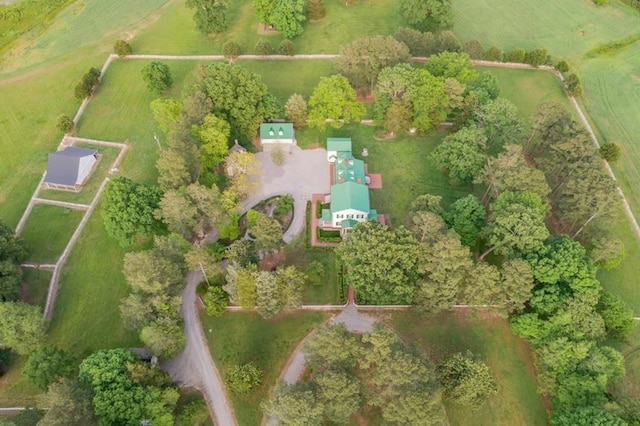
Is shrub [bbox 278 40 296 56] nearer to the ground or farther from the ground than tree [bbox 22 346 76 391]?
farther from the ground

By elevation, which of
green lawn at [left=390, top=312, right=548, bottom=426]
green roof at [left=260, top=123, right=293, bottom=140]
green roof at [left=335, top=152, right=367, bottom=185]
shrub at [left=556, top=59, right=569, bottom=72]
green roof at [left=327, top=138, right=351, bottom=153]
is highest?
shrub at [left=556, top=59, right=569, bottom=72]

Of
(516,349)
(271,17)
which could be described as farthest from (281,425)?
(271,17)

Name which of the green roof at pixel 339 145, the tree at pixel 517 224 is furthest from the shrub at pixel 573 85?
the green roof at pixel 339 145

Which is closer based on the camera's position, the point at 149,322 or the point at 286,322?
the point at 149,322

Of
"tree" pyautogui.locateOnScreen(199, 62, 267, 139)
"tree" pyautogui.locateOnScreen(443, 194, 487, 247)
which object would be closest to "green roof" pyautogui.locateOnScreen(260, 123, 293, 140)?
"tree" pyautogui.locateOnScreen(199, 62, 267, 139)

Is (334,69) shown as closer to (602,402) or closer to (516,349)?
(516,349)

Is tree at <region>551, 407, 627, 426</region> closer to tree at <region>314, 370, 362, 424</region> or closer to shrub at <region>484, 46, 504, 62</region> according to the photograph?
tree at <region>314, 370, 362, 424</region>

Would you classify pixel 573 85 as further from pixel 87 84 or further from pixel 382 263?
pixel 87 84
